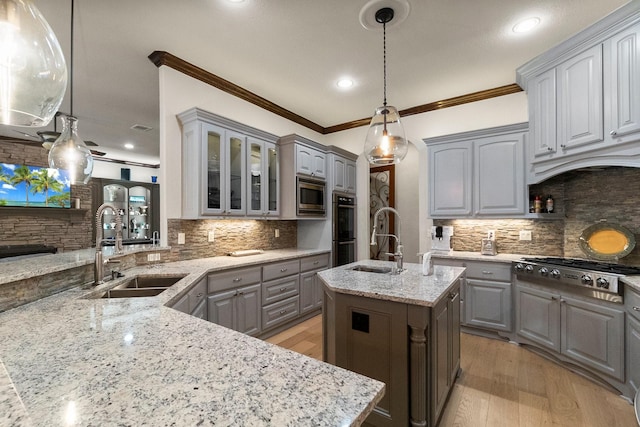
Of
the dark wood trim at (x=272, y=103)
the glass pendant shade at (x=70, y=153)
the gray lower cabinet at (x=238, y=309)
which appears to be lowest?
the gray lower cabinet at (x=238, y=309)

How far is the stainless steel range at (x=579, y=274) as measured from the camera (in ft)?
7.21

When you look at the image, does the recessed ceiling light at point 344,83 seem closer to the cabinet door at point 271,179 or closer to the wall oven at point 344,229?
the cabinet door at point 271,179

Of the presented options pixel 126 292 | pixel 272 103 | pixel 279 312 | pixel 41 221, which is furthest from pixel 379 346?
pixel 41 221

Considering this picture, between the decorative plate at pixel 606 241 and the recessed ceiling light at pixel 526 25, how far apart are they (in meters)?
1.94

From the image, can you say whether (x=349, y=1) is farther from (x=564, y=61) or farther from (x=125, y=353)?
(x=125, y=353)

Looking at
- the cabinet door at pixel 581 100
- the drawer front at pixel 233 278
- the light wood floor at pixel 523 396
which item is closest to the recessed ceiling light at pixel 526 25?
the cabinet door at pixel 581 100

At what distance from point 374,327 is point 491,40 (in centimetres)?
269

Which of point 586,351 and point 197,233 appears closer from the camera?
point 586,351

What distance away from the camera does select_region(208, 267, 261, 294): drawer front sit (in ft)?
8.55

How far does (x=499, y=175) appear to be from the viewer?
10.9 feet

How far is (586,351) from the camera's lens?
2342 millimetres

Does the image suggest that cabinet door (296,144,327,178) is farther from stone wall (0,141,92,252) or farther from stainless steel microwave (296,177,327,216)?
stone wall (0,141,92,252)

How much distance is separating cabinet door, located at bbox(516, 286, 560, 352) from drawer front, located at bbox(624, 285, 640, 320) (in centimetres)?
49

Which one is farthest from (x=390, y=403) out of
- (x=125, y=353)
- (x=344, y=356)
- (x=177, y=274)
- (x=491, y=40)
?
(x=491, y=40)
